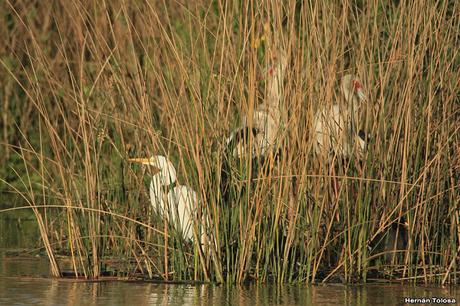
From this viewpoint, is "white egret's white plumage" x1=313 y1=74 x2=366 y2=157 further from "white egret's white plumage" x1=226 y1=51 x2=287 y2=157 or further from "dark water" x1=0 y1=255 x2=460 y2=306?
"dark water" x1=0 y1=255 x2=460 y2=306

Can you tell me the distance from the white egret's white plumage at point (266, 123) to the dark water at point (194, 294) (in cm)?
67

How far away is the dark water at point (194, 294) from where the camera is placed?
5.29 metres

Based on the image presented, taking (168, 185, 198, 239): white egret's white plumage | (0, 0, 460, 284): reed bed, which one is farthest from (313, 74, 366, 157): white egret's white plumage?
(168, 185, 198, 239): white egret's white plumage

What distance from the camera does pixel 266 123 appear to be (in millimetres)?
5781

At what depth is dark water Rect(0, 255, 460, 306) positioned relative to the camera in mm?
5289

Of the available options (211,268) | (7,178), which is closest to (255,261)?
(211,268)

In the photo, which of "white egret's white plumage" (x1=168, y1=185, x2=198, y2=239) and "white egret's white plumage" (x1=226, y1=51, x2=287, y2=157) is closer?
"white egret's white plumage" (x1=226, y1=51, x2=287, y2=157)

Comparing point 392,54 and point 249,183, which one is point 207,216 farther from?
point 392,54

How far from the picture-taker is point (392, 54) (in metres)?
6.04

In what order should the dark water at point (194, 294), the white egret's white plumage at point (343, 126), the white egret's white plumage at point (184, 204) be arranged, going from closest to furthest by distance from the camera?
the dark water at point (194, 294) < the white egret's white plumage at point (184, 204) < the white egret's white plumage at point (343, 126)

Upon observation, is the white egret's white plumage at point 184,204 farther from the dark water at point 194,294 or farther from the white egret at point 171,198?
the dark water at point 194,294

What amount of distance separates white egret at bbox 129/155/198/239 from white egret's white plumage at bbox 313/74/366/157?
681 millimetres

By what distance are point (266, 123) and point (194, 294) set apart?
0.91 meters

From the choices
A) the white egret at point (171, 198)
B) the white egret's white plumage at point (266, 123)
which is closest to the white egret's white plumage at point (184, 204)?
the white egret at point (171, 198)
